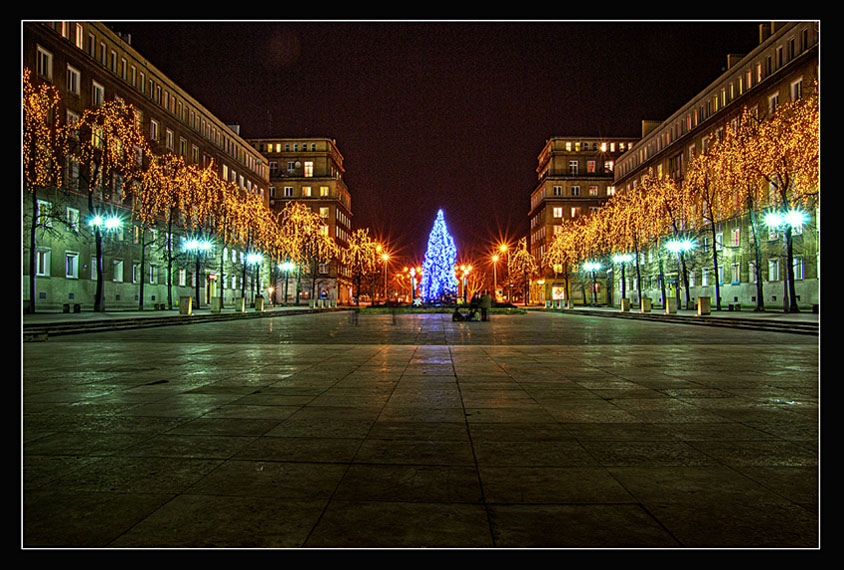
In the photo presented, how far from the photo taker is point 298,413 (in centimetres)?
657

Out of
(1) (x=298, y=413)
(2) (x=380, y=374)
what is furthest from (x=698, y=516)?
(2) (x=380, y=374)

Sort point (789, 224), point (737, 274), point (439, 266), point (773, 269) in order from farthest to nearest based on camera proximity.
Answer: point (439, 266)
point (737, 274)
point (773, 269)
point (789, 224)

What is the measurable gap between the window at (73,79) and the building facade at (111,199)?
7cm

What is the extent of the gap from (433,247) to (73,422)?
44.9 m

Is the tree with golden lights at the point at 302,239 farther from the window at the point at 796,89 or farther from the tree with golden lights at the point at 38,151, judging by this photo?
the window at the point at 796,89

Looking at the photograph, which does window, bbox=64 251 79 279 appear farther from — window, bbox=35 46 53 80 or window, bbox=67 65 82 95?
window, bbox=35 46 53 80

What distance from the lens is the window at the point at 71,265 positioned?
4050 centimetres

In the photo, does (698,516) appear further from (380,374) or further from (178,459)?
(380,374)

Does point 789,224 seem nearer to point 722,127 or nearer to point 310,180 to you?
point 722,127

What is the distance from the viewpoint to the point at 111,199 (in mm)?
45812

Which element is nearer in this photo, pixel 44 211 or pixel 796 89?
pixel 44 211

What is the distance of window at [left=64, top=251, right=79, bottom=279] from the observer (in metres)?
40.5

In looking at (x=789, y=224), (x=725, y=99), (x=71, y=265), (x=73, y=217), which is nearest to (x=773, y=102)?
(x=725, y=99)

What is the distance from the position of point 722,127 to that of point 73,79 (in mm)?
55455
